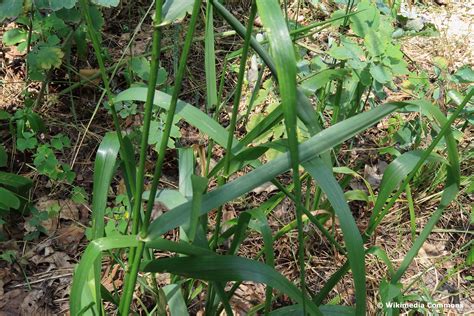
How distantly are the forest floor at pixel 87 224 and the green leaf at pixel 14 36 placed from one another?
0.21 m

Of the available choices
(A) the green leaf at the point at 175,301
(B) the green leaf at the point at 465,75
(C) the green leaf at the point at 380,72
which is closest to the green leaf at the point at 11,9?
(A) the green leaf at the point at 175,301

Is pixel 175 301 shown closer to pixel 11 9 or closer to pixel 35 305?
pixel 35 305

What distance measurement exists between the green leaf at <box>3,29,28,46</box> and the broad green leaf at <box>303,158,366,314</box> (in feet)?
4.06

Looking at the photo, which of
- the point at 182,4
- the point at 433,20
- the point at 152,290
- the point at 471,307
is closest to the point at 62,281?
the point at 152,290

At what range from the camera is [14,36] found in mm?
1703

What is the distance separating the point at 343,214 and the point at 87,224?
979 millimetres

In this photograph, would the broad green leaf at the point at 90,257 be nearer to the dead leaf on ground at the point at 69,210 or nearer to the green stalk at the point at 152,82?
the green stalk at the point at 152,82

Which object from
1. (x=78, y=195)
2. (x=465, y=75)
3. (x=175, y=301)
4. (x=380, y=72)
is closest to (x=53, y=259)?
(x=78, y=195)

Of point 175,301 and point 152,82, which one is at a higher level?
point 152,82

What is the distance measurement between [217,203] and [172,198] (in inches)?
9.4

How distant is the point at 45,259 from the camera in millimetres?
1522

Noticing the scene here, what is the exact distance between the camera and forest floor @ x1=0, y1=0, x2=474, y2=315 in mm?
1469

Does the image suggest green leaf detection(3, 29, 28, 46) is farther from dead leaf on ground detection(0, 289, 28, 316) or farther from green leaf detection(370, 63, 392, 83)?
green leaf detection(370, 63, 392, 83)

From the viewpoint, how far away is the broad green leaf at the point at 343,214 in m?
0.90
